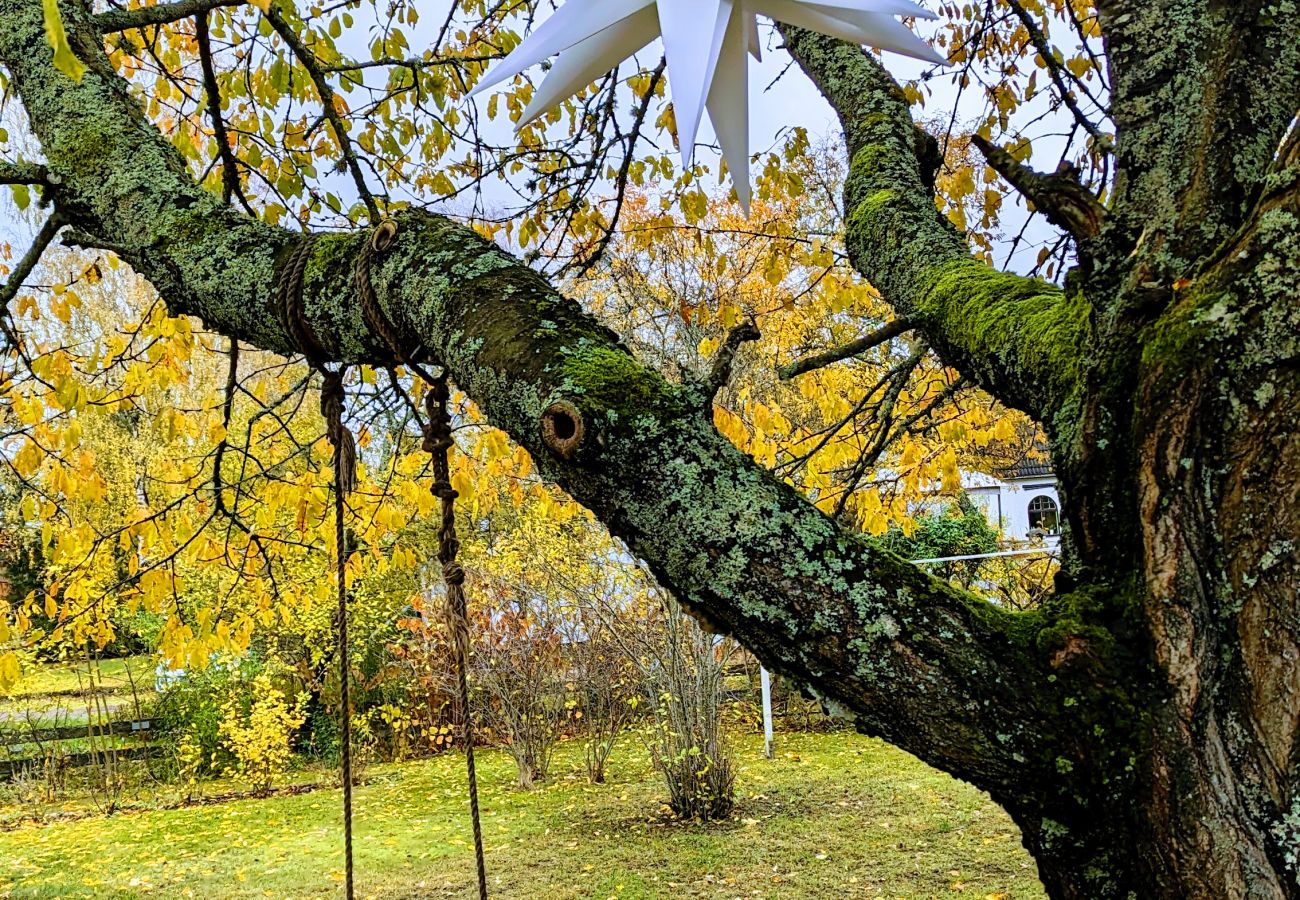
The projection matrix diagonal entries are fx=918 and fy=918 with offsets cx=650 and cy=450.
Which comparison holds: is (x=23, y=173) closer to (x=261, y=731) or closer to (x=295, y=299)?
(x=295, y=299)

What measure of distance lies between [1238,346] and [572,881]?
14.5ft

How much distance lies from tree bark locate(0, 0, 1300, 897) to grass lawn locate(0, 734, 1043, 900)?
11.9ft

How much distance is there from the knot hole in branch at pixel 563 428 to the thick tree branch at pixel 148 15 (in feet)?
3.67

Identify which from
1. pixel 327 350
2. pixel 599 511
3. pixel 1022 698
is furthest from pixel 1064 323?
pixel 327 350

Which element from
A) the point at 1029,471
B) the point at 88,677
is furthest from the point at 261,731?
the point at 1029,471

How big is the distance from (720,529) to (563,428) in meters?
0.18

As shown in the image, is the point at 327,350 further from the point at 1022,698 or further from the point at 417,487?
the point at 417,487

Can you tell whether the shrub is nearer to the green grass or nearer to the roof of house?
the green grass

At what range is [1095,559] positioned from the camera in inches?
36.6

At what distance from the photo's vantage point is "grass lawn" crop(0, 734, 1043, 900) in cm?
439

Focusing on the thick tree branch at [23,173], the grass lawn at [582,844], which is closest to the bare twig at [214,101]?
the thick tree branch at [23,173]

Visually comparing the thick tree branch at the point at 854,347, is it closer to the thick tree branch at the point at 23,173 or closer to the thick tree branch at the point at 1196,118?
the thick tree branch at the point at 1196,118

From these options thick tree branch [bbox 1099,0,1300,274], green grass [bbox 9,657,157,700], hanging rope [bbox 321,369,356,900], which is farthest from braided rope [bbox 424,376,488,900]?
green grass [bbox 9,657,157,700]

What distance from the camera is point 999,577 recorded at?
830 centimetres
